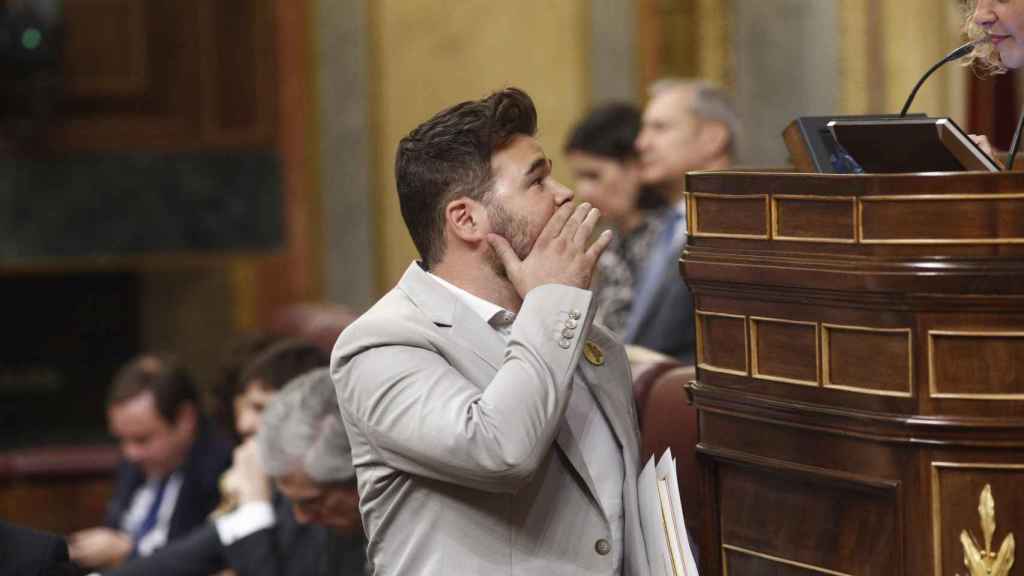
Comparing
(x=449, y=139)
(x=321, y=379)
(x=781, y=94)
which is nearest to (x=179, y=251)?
(x=781, y=94)

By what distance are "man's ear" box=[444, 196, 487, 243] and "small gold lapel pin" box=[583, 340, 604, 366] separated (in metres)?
0.22

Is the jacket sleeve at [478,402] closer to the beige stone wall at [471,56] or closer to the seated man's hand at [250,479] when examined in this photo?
the seated man's hand at [250,479]

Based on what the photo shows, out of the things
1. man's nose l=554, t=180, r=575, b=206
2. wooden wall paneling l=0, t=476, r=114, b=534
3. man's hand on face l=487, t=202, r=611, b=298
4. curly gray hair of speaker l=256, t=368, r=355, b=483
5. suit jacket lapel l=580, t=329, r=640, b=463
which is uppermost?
man's nose l=554, t=180, r=575, b=206

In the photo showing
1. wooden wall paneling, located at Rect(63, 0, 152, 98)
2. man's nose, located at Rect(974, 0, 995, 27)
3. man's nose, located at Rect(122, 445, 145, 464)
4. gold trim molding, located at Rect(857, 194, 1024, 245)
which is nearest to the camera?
gold trim molding, located at Rect(857, 194, 1024, 245)

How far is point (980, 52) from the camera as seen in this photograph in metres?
2.32

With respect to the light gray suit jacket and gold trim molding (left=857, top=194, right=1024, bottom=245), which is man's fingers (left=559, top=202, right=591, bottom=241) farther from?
gold trim molding (left=857, top=194, right=1024, bottom=245)

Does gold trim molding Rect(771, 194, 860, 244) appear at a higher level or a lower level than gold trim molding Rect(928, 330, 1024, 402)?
higher

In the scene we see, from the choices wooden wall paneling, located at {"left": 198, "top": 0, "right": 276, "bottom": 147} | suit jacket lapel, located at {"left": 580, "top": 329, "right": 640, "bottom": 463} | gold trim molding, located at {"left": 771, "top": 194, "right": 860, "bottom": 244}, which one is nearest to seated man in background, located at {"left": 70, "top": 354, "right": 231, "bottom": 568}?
wooden wall paneling, located at {"left": 198, "top": 0, "right": 276, "bottom": 147}

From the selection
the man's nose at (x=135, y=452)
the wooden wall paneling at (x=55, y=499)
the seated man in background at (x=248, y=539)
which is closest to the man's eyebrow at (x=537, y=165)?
the seated man in background at (x=248, y=539)

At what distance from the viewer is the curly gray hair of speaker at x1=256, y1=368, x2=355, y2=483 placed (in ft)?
10.9

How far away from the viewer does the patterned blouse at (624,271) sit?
469 centimetres

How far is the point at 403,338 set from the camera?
7.27 ft

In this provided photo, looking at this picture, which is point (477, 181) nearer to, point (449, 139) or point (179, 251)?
point (449, 139)

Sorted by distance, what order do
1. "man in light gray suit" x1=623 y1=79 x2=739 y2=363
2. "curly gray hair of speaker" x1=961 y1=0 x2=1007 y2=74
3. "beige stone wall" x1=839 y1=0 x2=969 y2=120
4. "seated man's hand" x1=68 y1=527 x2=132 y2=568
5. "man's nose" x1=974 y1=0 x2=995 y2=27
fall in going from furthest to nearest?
"seated man's hand" x1=68 y1=527 x2=132 y2=568 → "beige stone wall" x1=839 y1=0 x2=969 y2=120 → "man in light gray suit" x1=623 y1=79 x2=739 y2=363 → "curly gray hair of speaker" x1=961 y1=0 x2=1007 y2=74 → "man's nose" x1=974 y1=0 x2=995 y2=27
